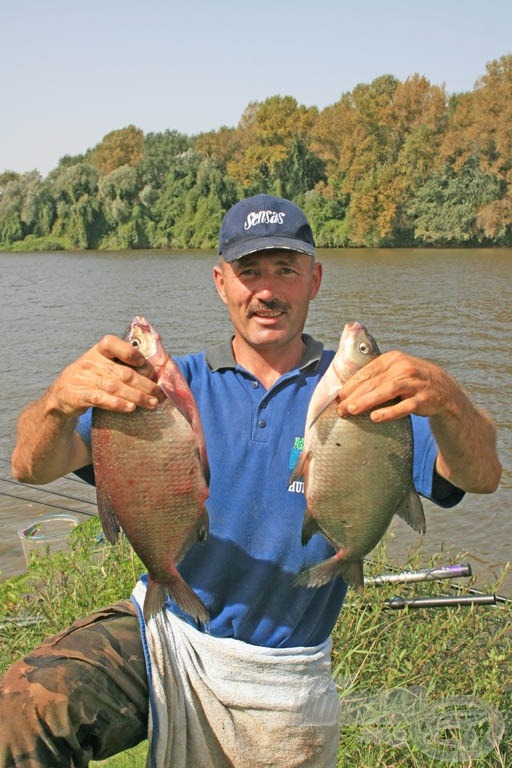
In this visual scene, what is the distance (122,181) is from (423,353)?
50.7 m

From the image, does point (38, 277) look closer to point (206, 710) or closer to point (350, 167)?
point (350, 167)

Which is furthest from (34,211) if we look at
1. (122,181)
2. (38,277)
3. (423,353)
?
(423,353)

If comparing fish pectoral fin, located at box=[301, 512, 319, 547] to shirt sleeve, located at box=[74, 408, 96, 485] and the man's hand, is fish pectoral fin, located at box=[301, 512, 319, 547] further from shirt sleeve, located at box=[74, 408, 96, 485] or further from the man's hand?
shirt sleeve, located at box=[74, 408, 96, 485]

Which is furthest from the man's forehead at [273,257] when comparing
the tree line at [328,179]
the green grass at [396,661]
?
the tree line at [328,179]

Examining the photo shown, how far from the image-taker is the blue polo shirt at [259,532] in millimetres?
2734

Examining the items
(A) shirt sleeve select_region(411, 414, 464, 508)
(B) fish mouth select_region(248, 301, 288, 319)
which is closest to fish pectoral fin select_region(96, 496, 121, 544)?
(B) fish mouth select_region(248, 301, 288, 319)

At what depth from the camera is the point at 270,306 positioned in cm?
294

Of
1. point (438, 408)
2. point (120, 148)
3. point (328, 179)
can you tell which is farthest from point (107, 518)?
point (120, 148)

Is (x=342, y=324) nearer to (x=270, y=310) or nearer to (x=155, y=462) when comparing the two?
(x=270, y=310)

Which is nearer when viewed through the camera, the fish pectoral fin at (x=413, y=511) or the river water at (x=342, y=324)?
the fish pectoral fin at (x=413, y=511)

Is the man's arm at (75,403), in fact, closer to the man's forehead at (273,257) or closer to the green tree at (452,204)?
the man's forehead at (273,257)

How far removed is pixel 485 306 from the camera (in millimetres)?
21391

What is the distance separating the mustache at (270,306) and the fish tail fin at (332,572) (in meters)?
0.97

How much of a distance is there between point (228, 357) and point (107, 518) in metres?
0.93
